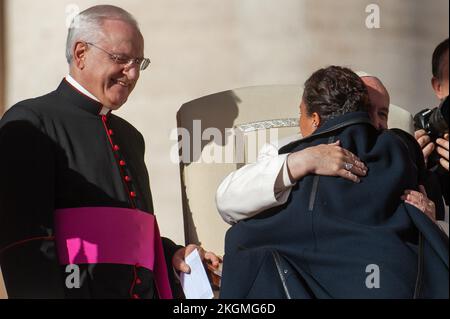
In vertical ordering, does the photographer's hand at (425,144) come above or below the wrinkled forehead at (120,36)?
below

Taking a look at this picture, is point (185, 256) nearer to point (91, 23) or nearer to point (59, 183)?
point (59, 183)

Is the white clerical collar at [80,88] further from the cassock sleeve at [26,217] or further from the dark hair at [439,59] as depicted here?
the dark hair at [439,59]

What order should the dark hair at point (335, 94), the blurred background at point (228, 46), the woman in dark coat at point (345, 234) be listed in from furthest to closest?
the blurred background at point (228, 46), the dark hair at point (335, 94), the woman in dark coat at point (345, 234)

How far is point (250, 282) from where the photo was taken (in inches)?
Answer: 111

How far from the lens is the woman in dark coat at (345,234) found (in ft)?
8.94

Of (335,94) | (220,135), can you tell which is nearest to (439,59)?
(335,94)

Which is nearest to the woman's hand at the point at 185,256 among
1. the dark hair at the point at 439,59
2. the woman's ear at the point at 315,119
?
the woman's ear at the point at 315,119

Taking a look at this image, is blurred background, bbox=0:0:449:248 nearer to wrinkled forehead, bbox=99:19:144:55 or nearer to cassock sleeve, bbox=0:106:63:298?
wrinkled forehead, bbox=99:19:144:55

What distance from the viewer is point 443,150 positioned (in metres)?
3.11

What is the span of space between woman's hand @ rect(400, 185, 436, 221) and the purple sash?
868mm

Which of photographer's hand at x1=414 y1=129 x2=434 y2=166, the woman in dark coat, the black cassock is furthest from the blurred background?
the woman in dark coat

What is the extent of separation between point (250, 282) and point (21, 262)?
2.21 ft

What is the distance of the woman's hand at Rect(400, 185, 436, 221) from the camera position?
2.82 meters

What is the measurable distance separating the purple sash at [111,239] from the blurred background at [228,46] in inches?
21.8
